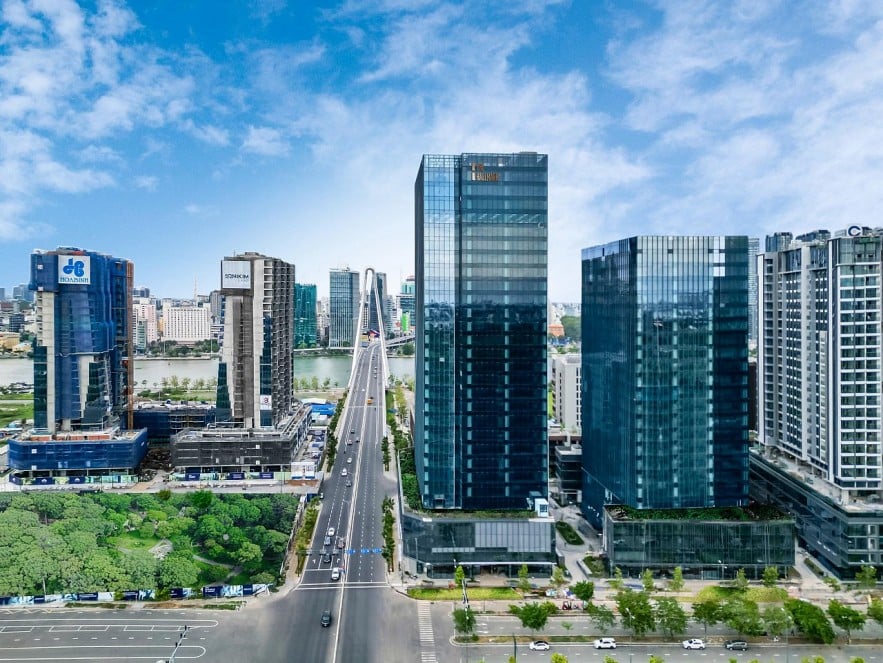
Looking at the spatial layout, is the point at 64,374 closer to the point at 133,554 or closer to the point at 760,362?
the point at 133,554

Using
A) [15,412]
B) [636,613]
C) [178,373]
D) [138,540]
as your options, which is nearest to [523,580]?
[636,613]

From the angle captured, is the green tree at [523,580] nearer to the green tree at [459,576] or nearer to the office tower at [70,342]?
the green tree at [459,576]

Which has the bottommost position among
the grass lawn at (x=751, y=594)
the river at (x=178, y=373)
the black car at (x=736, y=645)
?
the black car at (x=736, y=645)

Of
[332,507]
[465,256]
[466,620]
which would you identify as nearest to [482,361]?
[465,256]

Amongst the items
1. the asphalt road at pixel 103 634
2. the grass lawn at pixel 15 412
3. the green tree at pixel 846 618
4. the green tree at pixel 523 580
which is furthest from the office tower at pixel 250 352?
the grass lawn at pixel 15 412

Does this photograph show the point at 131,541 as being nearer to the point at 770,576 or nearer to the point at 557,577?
the point at 557,577
